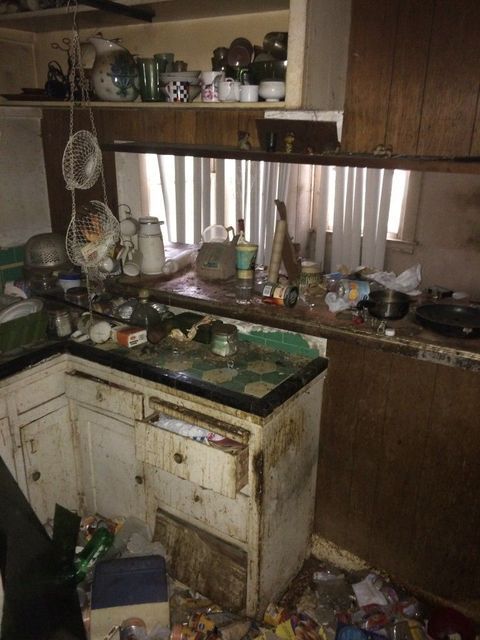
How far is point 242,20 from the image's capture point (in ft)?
6.67

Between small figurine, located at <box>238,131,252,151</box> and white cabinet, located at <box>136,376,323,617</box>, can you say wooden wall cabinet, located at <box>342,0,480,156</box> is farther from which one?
white cabinet, located at <box>136,376,323,617</box>

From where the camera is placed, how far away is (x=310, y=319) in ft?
6.16

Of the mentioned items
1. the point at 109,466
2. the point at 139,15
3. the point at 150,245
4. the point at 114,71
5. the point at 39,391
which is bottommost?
the point at 109,466

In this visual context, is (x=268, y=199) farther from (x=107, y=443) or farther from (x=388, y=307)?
(x=107, y=443)

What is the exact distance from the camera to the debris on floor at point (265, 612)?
1.72 metres

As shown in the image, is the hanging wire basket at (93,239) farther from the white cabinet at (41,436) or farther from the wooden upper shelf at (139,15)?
the wooden upper shelf at (139,15)

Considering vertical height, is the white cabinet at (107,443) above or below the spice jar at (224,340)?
below

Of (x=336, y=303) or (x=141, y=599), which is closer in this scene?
(x=141, y=599)

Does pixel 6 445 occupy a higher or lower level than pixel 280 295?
lower

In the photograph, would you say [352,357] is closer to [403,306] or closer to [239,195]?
[403,306]

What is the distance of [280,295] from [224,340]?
0.30 meters

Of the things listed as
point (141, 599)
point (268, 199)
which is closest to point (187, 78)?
point (268, 199)

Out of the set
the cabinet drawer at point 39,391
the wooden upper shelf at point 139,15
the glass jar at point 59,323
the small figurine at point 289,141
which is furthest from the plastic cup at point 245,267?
the wooden upper shelf at point 139,15

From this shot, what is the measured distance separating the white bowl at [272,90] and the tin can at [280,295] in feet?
2.26
